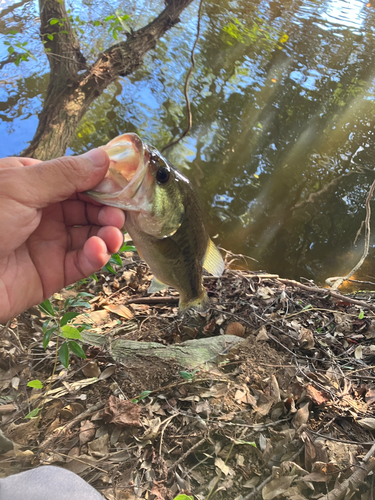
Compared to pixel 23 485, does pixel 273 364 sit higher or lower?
lower

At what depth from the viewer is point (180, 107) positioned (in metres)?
7.95

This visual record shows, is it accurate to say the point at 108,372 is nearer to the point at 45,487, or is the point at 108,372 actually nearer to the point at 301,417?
the point at 45,487

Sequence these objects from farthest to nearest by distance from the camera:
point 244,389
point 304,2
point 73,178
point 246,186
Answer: point 304,2 < point 246,186 < point 244,389 < point 73,178

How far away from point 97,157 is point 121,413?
1633mm

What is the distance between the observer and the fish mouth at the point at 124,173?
1.55 m

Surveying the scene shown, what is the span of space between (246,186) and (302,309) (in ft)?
12.9

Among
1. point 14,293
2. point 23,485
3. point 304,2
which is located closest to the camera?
point 23,485

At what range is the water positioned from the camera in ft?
20.1

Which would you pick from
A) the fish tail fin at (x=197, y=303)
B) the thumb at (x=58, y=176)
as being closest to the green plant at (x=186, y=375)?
the fish tail fin at (x=197, y=303)

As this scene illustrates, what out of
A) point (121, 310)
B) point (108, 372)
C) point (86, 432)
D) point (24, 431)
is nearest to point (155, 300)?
point (121, 310)

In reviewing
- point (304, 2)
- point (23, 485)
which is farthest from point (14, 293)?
point (304, 2)

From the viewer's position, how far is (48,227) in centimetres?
183

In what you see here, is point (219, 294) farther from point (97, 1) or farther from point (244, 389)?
point (97, 1)

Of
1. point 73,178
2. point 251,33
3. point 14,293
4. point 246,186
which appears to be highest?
point 251,33
